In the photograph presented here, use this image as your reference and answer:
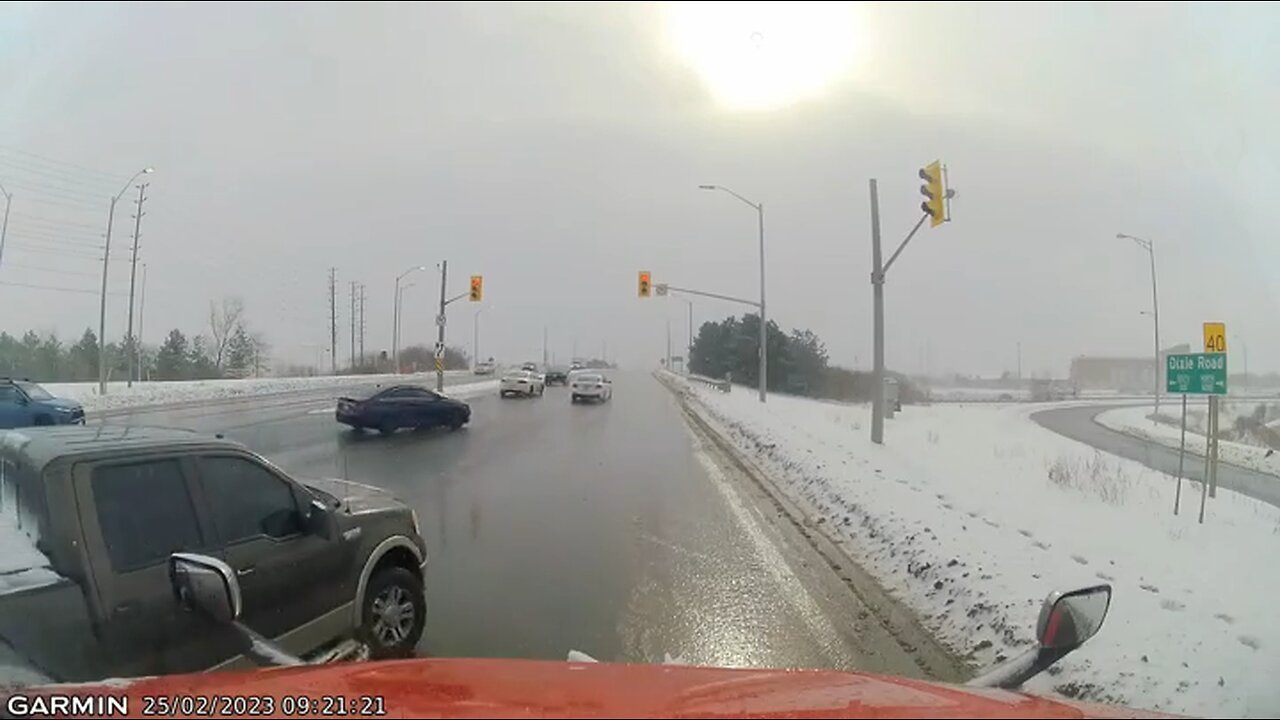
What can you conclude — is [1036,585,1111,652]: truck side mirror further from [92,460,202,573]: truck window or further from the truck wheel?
[92,460,202,573]: truck window

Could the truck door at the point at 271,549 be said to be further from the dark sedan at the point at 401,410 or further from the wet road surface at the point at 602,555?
the dark sedan at the point at 401,410

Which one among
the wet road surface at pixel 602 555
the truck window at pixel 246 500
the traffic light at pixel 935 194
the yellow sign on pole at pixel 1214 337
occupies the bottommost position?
the wet road surface at pixel 602 555

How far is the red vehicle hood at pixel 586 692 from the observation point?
2941 mm

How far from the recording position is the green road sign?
954 centimetres

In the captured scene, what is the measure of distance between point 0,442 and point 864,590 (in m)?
6.41

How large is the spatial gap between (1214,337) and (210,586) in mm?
10500

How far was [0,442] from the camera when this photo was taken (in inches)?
169

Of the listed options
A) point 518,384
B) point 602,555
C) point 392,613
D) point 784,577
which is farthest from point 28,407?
point 518,384

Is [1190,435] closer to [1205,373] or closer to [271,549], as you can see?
[1205,373]

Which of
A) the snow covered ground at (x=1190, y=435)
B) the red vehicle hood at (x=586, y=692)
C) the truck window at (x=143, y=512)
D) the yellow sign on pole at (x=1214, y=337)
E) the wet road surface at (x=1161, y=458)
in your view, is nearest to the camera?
the red vehicle hood at (x=586, y=692)

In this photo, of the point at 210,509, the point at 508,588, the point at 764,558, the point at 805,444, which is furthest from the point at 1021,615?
the point at 805,444

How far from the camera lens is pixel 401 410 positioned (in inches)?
872

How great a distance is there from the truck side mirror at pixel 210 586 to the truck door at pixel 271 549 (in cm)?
63

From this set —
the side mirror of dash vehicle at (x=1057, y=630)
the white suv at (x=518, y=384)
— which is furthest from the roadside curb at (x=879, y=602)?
the white suv at (x=518, y=384)
